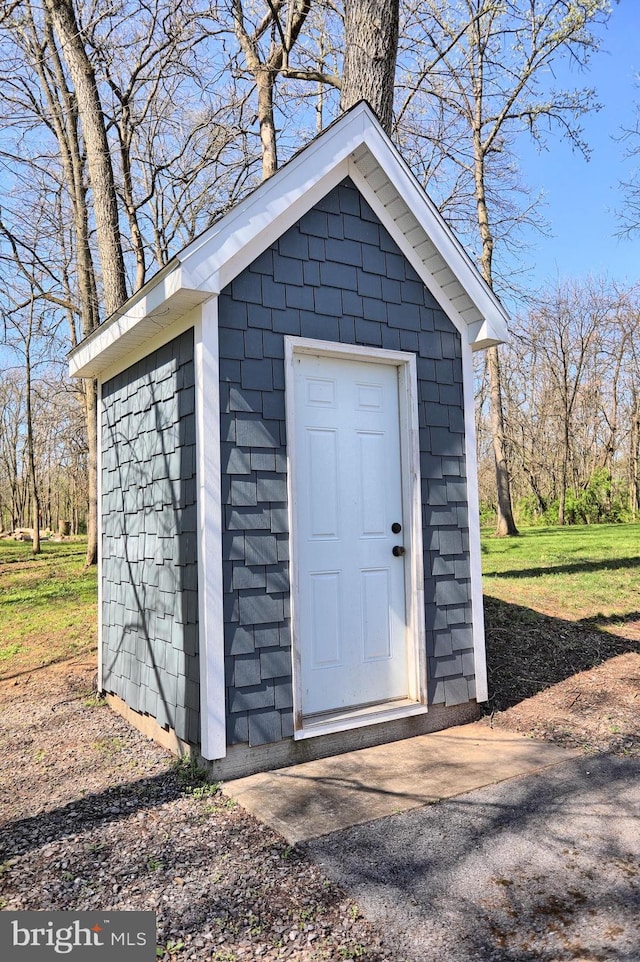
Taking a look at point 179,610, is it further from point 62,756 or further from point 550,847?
point 550,847

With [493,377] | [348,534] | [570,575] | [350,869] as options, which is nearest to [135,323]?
[348,534]

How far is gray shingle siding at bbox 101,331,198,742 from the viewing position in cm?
364

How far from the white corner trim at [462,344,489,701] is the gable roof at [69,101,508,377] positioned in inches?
12.3

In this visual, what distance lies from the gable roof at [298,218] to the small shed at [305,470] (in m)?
0.01

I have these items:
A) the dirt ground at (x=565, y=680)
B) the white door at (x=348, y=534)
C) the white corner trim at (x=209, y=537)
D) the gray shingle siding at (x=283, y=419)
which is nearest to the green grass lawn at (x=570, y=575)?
the dirt ground at (x=565, y=680)

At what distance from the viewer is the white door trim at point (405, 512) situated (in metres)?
3.71

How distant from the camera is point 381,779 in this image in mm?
3395

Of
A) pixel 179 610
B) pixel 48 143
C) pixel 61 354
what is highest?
pixel 48 143

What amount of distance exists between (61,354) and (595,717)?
13.2m

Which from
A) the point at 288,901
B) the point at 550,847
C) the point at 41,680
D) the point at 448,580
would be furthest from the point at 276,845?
the point at 41,680

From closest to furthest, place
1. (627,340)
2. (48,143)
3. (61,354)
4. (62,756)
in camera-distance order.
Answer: (62,756), (48,143), (61,354), (627,340)

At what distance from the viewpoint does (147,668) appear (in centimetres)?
418

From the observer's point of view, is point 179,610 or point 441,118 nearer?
point 179,610

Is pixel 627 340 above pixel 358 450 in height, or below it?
above
